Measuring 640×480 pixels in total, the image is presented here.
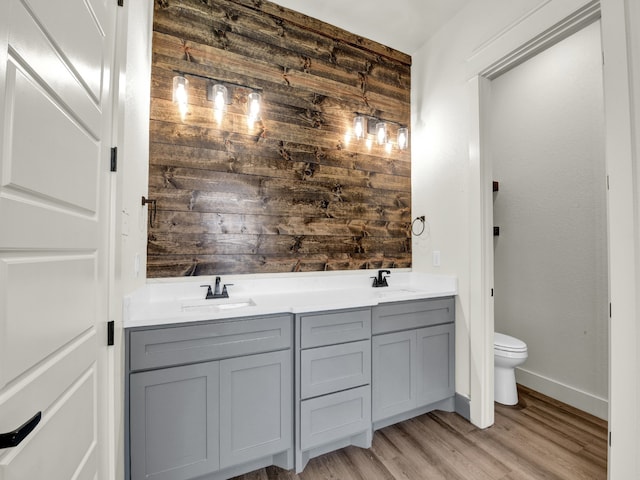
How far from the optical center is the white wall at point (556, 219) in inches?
85.3

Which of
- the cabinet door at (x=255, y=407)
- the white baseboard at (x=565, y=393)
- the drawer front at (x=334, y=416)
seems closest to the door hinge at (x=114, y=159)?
the cabinet door at (x=255, y=407)

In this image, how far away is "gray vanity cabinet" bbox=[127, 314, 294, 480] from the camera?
→ 51.5 inches

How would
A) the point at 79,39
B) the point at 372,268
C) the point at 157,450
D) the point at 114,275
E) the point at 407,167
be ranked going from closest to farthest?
1. the point at 79,39
2. the point at 114,275
3. the point at 157,450
4. the point at 372,268
5. the point at 407,167

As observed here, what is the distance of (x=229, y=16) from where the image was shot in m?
2.01

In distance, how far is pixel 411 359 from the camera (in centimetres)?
197

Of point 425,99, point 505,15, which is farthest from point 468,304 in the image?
point 505,15

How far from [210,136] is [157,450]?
5.69 feet

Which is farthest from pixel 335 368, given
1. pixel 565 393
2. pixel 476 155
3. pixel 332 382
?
pixel 565 393

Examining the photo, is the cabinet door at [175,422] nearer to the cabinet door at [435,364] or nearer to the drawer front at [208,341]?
the drawer front at [208,341]

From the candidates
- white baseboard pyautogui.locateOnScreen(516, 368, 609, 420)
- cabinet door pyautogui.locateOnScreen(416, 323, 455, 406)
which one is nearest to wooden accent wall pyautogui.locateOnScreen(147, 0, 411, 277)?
cabinet door pyautogui.locateOnScreen(416, 323, 455, 406)

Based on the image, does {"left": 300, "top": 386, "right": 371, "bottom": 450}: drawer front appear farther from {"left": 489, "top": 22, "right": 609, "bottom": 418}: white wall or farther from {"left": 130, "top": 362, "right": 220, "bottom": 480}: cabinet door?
{"left": 489, "top": 22, "right": 609, "bottom": 418}: white wall

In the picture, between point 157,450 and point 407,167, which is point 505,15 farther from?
point 157,450

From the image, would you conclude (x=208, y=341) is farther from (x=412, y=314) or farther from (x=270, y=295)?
(x=412, y=314)

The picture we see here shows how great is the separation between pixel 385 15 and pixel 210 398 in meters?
2.79
